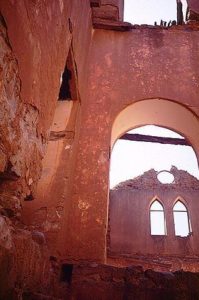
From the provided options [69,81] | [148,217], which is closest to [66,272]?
[69,81]

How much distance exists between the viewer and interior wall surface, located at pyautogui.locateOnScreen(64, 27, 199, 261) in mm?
3592

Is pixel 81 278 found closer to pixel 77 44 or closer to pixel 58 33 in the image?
pixel 58 33

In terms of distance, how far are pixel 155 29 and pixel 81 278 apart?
4895 mm

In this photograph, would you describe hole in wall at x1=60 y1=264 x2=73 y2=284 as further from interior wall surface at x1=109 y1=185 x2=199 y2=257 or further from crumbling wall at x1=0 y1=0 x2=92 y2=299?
interior wall surface at x1=109 y1=185 x2=199 y2=257

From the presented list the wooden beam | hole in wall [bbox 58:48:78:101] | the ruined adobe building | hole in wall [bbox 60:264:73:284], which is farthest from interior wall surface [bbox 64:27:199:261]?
the wooden beam

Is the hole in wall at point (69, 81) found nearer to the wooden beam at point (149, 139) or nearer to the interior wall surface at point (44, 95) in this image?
the interior wall surface at point (44, 95)

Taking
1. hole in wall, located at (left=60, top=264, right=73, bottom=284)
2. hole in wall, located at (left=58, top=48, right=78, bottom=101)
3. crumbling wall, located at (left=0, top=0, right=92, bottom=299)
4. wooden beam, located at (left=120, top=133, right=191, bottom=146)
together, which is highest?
wooden beam, located at (left=120, top=133, right=191, bottom=146)

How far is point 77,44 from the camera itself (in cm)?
436

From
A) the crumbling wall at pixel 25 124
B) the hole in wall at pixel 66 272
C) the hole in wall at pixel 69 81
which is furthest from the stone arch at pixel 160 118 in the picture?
the hole in wall at pixel 66 272

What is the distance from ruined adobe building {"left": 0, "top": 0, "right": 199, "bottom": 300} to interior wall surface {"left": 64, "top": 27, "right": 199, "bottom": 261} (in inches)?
0.7

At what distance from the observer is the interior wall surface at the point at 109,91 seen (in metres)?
3.59

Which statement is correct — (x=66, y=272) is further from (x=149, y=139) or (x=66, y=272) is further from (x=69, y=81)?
(x=149, y=139)

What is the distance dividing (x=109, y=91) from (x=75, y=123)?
45.9 inches

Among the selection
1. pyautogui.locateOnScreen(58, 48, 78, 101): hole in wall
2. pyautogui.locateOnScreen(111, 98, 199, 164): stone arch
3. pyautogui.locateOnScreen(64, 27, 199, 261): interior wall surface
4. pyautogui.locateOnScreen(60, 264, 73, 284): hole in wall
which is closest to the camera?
pyautogui.locateOnScreen(60, 264, 73, 284): hole in wall
